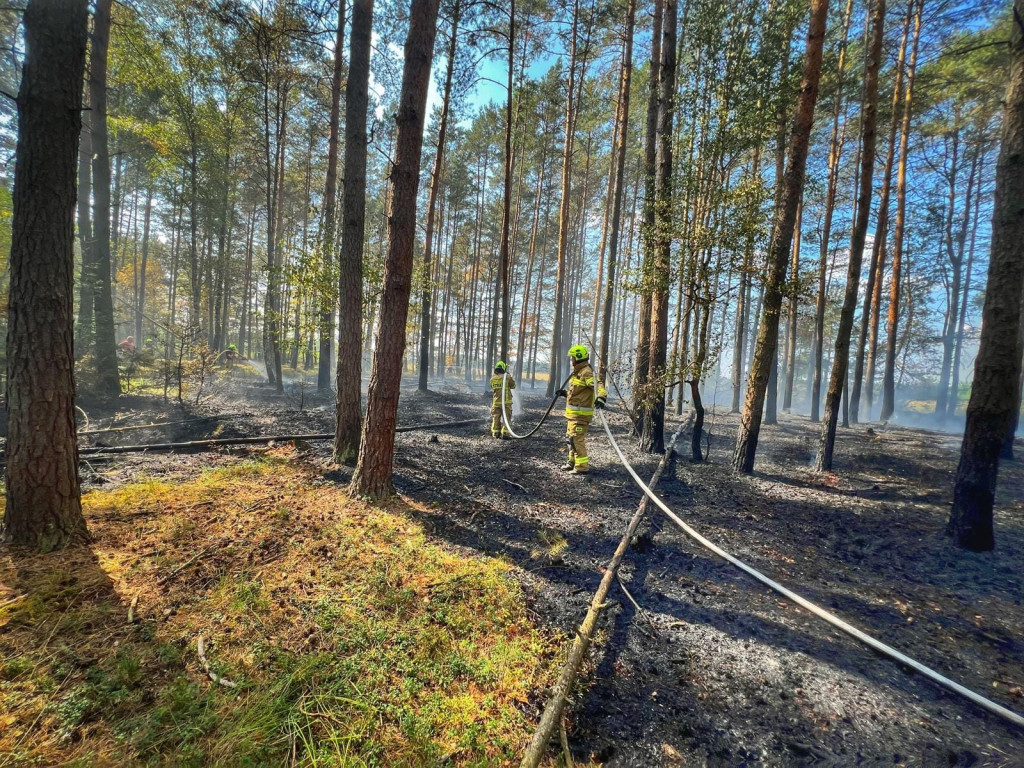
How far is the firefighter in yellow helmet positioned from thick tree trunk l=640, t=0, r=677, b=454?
150 centimetres

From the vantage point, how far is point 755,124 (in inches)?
300

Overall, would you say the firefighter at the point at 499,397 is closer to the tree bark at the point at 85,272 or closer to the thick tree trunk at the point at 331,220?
the thick tree trunk at the point at 331,220

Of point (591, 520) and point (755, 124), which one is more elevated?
point (755, 124)

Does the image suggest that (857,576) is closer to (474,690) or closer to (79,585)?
(474,690)

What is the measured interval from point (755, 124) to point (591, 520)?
853 centimetres

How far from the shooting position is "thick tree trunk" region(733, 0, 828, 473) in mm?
6355

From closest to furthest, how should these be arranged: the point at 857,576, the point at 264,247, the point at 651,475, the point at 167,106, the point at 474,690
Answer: the point at 474,690 < the point at 857,576 < the point at 651,475 < the point at 167,106 < the point at 264,247

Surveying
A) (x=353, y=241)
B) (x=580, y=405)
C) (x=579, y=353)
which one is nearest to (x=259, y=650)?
(x=353, y=241)

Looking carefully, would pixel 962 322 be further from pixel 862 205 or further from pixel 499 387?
pixel 499 387

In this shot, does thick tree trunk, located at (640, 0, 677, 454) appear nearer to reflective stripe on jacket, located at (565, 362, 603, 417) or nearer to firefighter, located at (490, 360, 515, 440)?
reflective stripe on jacket, located at (565, 362, 603, 417)

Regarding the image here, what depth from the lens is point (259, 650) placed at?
2.34 metres

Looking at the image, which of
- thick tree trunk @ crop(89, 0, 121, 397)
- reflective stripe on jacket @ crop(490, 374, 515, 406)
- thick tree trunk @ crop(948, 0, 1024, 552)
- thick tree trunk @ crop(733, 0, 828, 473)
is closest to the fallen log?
reflective stripe on jacket @ crop(490, 374, 515, 406)

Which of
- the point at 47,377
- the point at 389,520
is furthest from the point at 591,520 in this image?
the point at 47,377

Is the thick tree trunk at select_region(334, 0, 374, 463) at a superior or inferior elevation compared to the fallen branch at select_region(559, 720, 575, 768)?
superior
